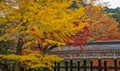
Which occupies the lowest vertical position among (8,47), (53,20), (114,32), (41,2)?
(114,32)

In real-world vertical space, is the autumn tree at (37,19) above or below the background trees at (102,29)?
above

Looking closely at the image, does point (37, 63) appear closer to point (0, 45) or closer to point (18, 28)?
point (18, 28)

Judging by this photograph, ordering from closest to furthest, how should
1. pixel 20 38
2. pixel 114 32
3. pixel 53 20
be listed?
pixel 53 20
pixel 20 38
pixel 114 32

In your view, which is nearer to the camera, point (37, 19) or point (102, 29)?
point (37, 19)

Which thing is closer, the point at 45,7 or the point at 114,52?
the point at 45,7

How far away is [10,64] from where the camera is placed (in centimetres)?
1276

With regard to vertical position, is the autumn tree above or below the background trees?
above

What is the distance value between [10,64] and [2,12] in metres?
4.79

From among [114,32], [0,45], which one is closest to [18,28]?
[0,45]

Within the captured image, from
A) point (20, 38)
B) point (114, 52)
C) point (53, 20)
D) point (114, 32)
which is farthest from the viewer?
point (114, 32)

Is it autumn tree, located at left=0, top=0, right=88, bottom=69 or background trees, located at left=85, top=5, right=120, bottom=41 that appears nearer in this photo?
autumn tree, located at left=0, top=0, right=88, bottom=69

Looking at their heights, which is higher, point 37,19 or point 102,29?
point 37,19

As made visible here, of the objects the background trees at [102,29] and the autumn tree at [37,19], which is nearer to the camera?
the autumn tree at [37,19]

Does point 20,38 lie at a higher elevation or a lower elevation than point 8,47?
higher
